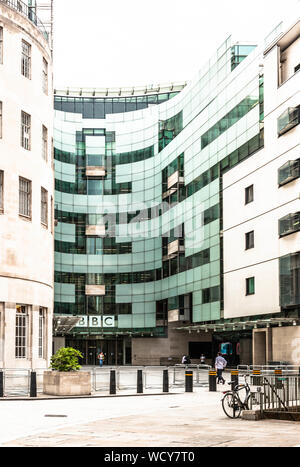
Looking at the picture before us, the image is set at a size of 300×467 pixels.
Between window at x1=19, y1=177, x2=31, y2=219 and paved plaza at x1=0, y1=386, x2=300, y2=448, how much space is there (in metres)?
12.4

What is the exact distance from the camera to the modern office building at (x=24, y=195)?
111 ft

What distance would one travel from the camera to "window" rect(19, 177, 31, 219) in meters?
35.5

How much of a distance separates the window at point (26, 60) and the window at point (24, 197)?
5.52 metres

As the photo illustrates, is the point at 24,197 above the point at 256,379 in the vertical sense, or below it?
above

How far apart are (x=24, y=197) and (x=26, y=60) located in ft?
23.3

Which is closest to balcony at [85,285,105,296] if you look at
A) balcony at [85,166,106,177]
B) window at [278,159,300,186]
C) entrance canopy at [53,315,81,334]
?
balcony at [85,166,106,177]

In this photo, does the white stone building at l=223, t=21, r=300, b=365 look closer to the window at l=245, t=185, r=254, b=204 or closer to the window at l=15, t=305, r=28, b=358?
the window at l=245, t=185, r=254, b=204

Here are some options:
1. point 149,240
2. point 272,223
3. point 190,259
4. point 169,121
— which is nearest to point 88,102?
point 169,121

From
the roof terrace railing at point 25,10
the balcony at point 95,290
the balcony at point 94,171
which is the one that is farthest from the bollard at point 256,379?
the balcony at point 94,171

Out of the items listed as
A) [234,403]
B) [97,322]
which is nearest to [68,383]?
[234,403]

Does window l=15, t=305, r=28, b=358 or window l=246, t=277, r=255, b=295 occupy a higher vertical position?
window l=246, t=277, r=255, b=295

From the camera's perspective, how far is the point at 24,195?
1414 inches

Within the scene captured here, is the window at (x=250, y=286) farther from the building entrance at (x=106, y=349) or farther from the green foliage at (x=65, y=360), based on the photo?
the building entrance at (x=106, y=349)

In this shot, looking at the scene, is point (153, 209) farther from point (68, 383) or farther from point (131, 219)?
point (68, 383)
